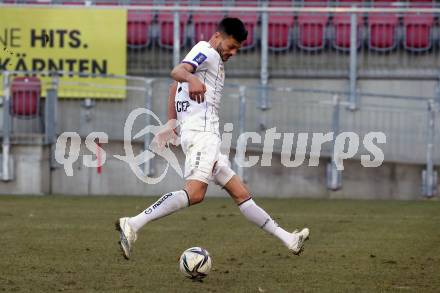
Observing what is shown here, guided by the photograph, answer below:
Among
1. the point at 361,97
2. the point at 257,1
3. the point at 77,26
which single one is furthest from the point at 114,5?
the point at 361,97

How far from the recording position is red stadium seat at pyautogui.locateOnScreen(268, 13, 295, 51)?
69.2 feet

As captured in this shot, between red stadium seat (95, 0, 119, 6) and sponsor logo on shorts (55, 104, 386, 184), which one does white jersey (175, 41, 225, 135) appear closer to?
sponsor logo on shorts (55, 104, 386, 184)

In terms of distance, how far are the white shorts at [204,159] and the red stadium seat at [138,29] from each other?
38.2 ft

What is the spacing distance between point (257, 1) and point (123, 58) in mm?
2918

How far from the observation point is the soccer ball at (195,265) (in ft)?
29.4

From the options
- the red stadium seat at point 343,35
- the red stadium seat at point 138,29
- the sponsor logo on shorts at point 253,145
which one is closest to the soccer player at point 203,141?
the sponsor logo on shorts at point 253,145

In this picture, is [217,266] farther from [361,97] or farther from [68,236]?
[361,97]

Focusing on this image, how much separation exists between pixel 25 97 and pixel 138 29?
8.73ft

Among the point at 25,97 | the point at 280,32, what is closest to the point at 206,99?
the point at 25,97

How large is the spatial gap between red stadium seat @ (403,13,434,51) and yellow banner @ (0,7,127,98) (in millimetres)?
5055

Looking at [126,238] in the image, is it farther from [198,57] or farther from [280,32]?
[280,32]

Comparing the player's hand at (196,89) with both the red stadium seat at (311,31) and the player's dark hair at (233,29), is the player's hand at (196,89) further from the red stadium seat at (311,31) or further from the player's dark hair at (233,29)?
the red stadium seat at (311,31)

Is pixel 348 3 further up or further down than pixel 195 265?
further up

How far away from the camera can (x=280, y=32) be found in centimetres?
2108
